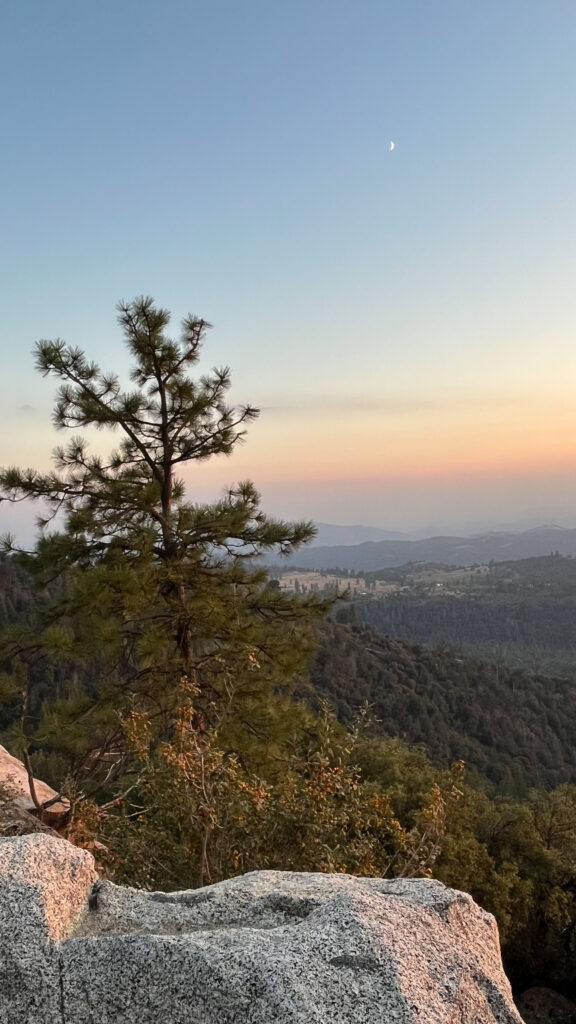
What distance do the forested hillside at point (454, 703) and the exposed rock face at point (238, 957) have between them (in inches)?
2105

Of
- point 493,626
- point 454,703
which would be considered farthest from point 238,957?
point 493,626

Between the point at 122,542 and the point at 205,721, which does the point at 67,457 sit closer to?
the point at 122,542

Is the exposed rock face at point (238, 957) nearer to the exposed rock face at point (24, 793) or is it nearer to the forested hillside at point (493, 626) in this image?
the exposed rock face at point (24, 793)

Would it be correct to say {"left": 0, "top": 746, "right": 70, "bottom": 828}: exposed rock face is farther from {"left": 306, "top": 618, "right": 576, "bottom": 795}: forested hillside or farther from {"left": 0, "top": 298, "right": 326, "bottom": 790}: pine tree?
{"left": 306, "top": 618, "right": 576, "bottom": 795}: forested hillside

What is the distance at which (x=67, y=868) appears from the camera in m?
3.65

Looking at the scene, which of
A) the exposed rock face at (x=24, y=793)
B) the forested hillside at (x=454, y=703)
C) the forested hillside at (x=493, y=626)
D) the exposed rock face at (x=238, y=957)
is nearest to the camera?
the exposed rock face at (x=238, y=957)

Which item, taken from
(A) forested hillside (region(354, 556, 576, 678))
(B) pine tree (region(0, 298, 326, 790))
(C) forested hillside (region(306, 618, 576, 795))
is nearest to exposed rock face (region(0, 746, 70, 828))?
(B) pine tree (region(0, 298, 326, 790))

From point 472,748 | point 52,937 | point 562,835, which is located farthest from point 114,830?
point 472,748

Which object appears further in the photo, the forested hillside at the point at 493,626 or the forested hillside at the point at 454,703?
the forested hillside at the point at 493,626

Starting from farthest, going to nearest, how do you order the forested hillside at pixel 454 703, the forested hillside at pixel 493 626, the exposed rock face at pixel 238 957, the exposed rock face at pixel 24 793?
the forested hillside at pixel 493 626 < the forested hillside at pixel 454 703 < the exposed rock face at pixel 24 793 < the exposed rock face at pixel 238 957

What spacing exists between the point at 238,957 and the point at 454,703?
252 ft

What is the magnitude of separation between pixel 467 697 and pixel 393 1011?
78791 mm

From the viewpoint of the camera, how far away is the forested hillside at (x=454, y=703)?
205 feet

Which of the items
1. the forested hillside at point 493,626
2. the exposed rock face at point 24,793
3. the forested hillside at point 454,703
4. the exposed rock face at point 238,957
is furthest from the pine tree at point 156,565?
the forested hillside at point 493,626
